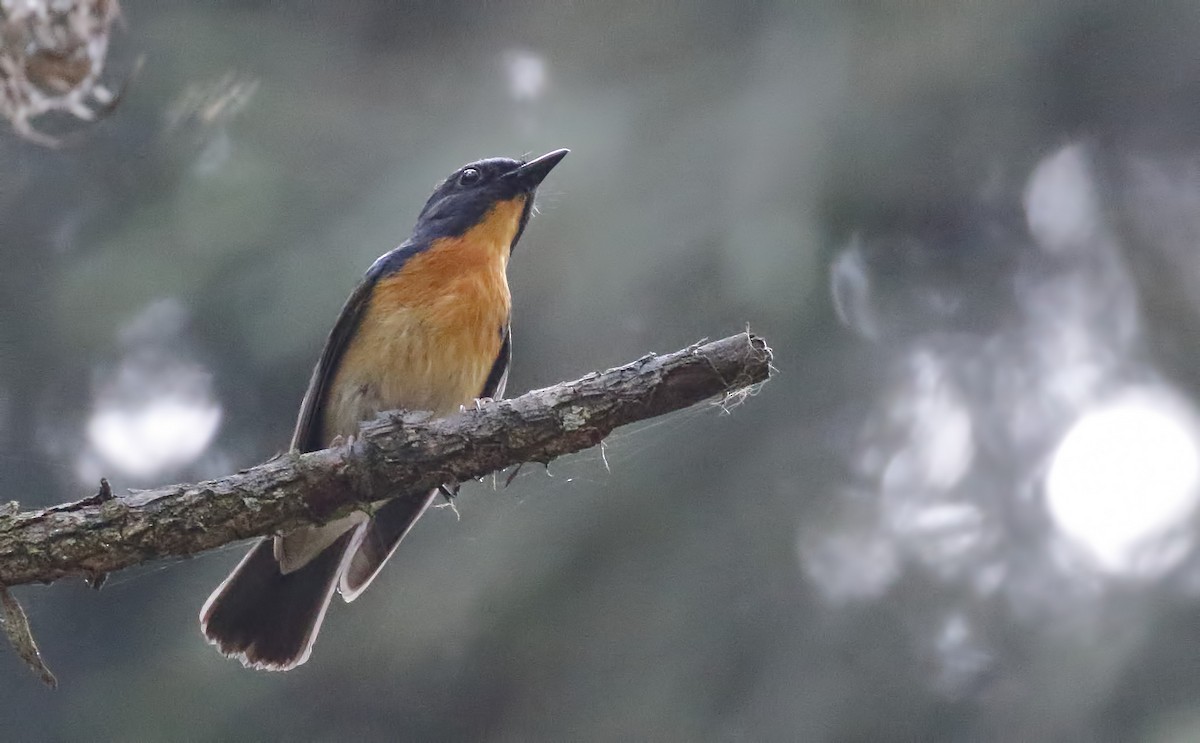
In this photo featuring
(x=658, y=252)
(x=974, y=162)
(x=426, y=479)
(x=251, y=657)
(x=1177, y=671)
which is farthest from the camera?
(x=974, y=162)

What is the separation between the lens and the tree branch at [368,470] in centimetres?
278

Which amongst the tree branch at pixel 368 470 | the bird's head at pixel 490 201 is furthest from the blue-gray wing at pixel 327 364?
the tree branch at pixel 368 470

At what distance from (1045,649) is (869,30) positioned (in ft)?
8.51

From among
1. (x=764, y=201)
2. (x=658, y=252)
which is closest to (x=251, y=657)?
(x=658, y=252)

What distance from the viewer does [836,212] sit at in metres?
5.06

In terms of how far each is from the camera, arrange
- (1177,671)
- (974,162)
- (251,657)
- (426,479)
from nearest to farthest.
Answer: (426,479) < (251,657) < (1177,671) < (974,162)

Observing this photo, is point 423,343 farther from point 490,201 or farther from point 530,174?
point 530,174

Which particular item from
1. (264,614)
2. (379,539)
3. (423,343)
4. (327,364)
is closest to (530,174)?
(423,343)

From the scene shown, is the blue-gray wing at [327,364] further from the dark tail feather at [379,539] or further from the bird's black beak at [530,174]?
the bird's black beak at [530,174]

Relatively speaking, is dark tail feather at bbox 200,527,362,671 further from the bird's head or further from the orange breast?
the bird's head

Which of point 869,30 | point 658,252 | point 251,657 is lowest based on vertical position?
point 251,657

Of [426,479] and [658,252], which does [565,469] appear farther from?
[426,479]

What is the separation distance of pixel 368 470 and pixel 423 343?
1.30m

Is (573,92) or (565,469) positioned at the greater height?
(573,92)
